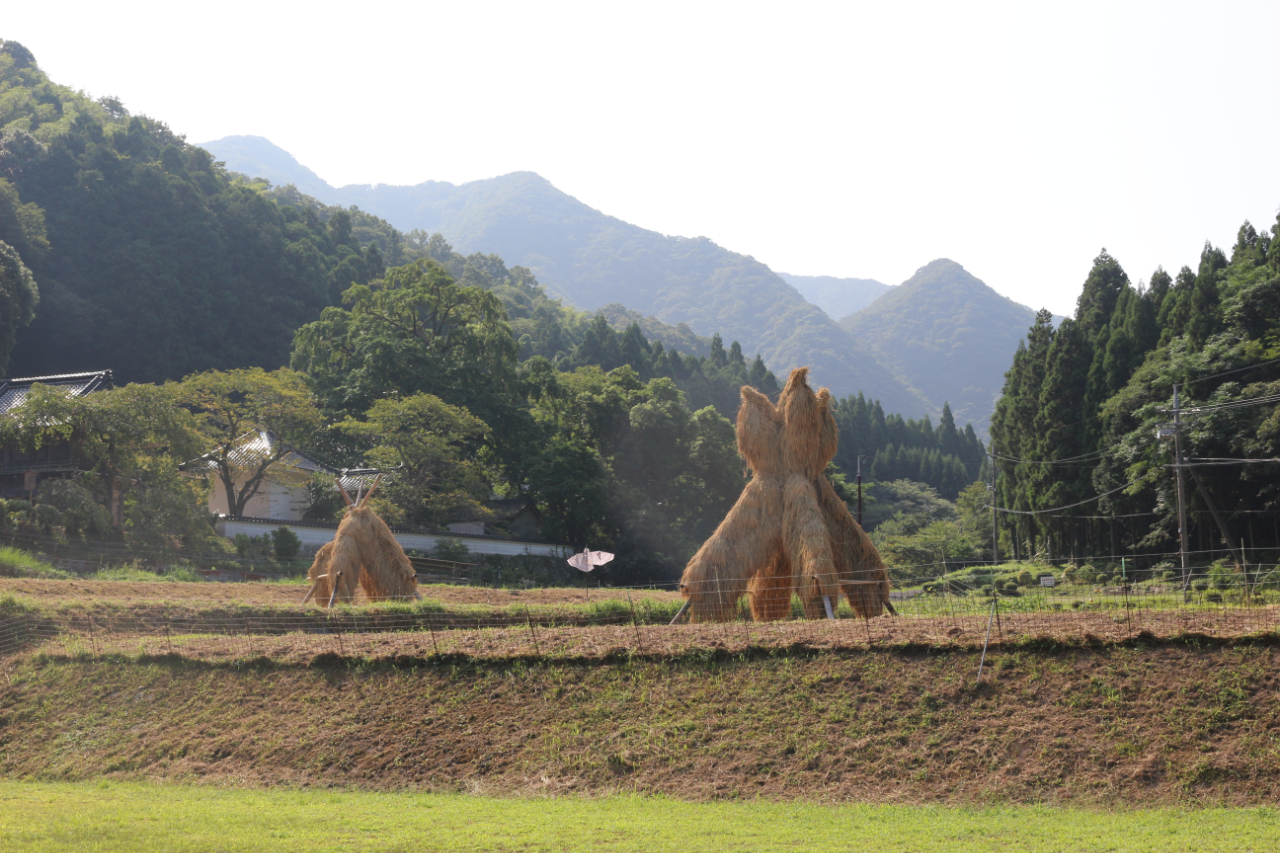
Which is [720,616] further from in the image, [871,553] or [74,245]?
[74,245]

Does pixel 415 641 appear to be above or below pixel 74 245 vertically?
below

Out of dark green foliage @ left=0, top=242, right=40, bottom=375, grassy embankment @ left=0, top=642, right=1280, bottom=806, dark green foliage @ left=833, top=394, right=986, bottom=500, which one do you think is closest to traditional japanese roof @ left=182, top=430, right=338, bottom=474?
dark green foliage @ left=0, top=242, right=40, bottom=375

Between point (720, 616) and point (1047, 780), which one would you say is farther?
point (720, 616)

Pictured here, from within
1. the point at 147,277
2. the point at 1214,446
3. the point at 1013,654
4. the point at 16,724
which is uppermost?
the point at 147,277

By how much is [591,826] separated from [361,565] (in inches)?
549

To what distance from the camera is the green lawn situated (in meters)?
9.49

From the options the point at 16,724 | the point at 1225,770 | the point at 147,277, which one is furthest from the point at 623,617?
the point at 147,277

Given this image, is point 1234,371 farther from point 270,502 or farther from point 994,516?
point 270,502

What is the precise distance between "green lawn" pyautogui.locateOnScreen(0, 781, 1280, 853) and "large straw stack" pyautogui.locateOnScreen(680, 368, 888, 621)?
23.1 ft

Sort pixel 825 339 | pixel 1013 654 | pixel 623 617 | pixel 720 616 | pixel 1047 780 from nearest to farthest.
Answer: pixel 1047 780 → pixel 1013 654 → pixel 720 616 → pixel 623 617 → pixel 825 339

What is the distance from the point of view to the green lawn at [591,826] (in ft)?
31.1

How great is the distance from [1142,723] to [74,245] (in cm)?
6600

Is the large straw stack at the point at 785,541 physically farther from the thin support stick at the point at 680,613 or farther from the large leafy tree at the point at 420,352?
the large leafy tree at the point at 420,352

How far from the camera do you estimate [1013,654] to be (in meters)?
13.1
